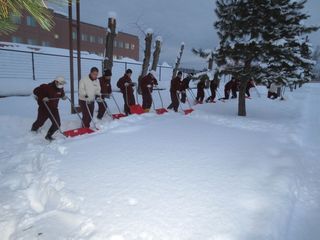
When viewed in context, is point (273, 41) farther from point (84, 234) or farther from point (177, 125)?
point (84, 234)

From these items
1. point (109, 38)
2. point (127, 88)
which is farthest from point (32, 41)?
point (127, 88)

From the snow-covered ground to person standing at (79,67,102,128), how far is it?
0.92 m

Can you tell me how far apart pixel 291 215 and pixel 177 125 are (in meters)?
4.62

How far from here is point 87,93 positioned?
725 centimetres

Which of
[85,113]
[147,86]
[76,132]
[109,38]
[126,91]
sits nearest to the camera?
[76,132]

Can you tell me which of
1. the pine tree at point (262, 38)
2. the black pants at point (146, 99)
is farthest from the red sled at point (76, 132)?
the pine tree at point (262, 38)

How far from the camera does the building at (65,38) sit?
106 feet

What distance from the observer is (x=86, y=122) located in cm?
724

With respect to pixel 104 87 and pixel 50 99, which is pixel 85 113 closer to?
pixel 50 99

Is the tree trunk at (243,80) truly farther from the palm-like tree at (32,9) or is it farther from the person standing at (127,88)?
the palm-like tree at (32,9)

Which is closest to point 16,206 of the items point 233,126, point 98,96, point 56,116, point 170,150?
point 170,150

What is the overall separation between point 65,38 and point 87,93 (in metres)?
32.6

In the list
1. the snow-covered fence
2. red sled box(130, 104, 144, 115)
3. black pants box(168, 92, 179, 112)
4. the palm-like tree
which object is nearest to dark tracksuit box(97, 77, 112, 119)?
red sled box(130, 104, 144, 115)

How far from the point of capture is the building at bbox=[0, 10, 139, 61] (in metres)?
32.3
